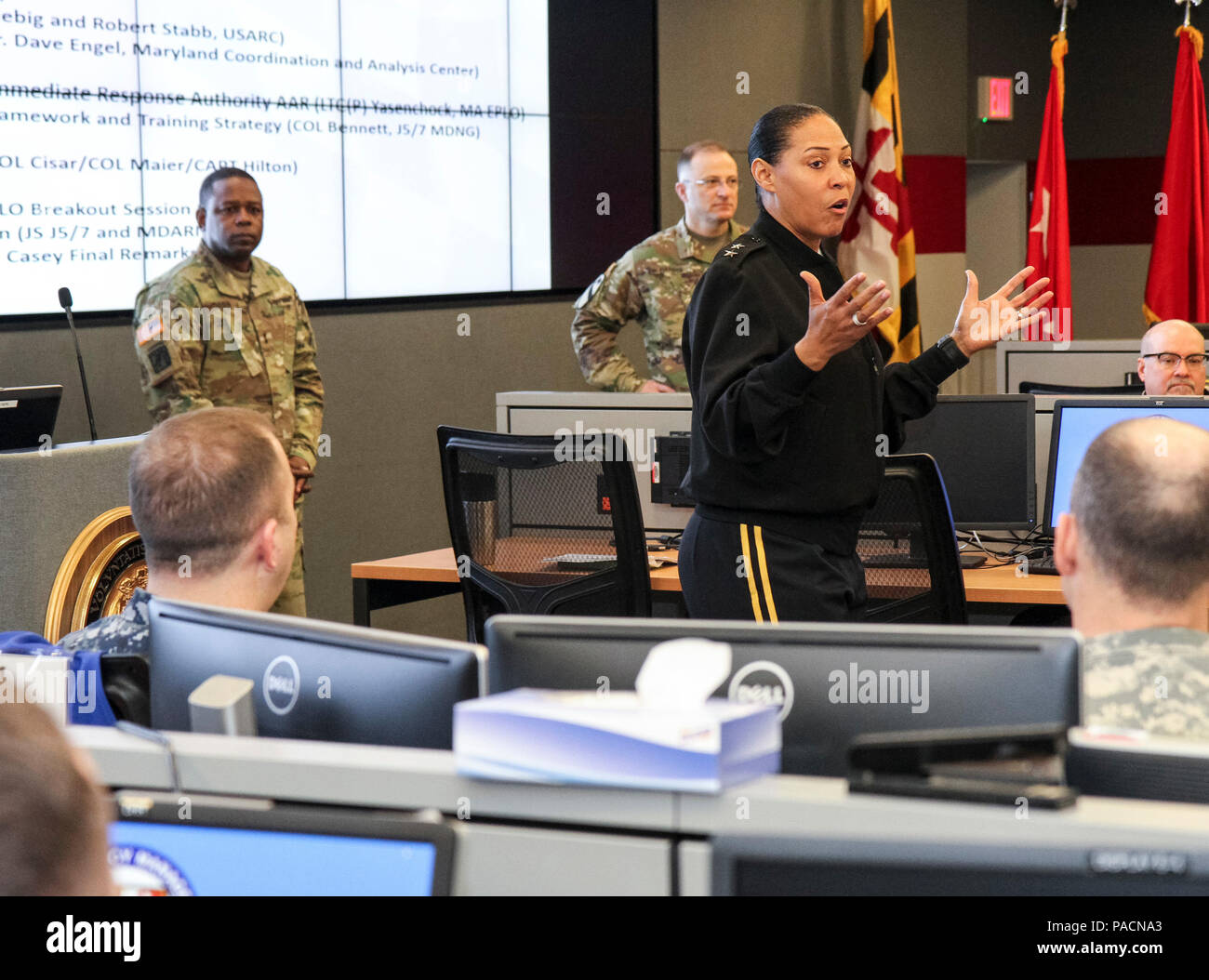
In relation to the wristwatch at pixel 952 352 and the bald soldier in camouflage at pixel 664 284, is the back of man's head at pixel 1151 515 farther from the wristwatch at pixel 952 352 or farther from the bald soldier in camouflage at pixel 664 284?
the bald soldier in camouflage at pixel 664 284

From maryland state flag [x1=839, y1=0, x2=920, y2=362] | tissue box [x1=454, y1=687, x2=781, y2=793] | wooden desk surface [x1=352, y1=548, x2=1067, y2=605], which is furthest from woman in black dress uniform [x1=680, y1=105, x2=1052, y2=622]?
maryland state flag [x1=839, y1=0, x2=920, y2=362]

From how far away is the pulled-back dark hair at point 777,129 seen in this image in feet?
8.16

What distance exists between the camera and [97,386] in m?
4.24

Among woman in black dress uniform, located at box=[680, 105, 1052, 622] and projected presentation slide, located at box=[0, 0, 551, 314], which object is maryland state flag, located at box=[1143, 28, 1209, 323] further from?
woman in black dress uniform, located at box=[680, 105, 1052, 622]

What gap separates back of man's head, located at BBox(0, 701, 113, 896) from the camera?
685 millimetres

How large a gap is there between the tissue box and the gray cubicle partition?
2117 mm

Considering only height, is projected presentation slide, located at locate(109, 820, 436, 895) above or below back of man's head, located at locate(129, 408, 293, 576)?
below

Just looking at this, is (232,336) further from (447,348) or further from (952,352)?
(952,352)

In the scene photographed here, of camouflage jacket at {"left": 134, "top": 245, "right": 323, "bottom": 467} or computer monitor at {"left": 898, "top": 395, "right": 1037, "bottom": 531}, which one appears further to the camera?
camouflage jacket at {"left": 134, "top": 245, "right": 323, "bottom": 467}

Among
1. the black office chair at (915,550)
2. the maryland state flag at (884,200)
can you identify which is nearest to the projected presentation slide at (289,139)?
the maryland state flag at (884,200)

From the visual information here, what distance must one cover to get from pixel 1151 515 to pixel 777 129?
1293 millimetres

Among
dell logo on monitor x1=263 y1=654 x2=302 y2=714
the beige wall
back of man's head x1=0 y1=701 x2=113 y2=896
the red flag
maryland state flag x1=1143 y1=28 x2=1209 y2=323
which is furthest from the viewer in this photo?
the red flag

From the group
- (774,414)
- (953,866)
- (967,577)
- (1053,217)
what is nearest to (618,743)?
(953,866)
